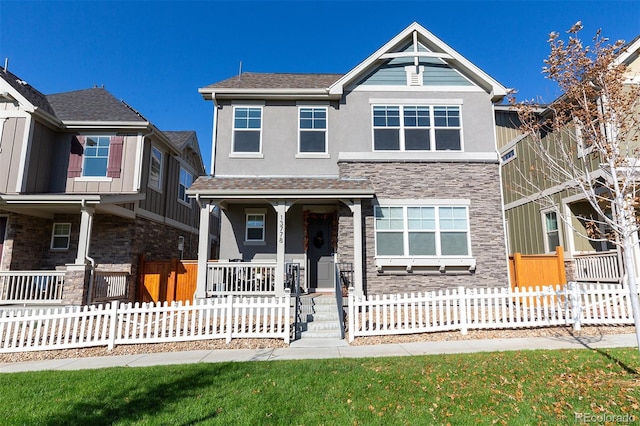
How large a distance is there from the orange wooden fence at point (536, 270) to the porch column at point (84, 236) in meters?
13.5

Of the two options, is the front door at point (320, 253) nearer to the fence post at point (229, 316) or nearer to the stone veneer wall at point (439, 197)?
the stone veneer wall at point (439, 197)

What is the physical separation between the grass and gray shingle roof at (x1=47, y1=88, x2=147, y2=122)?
406 inches

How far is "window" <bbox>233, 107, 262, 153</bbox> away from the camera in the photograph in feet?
40.2

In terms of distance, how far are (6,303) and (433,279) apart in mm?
13450

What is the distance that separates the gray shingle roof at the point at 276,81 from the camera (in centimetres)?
1257

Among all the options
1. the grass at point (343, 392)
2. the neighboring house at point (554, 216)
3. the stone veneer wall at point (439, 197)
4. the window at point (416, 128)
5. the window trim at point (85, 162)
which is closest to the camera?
the grass at point (343, 392)

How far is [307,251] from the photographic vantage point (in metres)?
12.1

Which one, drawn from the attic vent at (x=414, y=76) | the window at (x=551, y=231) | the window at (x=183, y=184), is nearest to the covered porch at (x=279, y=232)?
the attic vent at (x=414, y=76)

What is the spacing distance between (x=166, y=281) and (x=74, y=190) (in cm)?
485

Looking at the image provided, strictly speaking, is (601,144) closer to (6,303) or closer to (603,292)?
(603,292)

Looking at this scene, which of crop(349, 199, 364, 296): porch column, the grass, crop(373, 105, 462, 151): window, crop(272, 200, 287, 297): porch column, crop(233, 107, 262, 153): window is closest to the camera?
the grass

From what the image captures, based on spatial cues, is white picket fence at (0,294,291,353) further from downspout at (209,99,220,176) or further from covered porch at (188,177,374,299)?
downspout at (209,99,220,176)

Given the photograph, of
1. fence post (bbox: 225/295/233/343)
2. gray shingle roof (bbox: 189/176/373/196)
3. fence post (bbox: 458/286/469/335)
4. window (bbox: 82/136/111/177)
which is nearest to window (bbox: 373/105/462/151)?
gray shingle roof (bbox: 189/176/373/196)

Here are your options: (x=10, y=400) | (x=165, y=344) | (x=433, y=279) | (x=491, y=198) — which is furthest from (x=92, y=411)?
(x=491, y=198)
